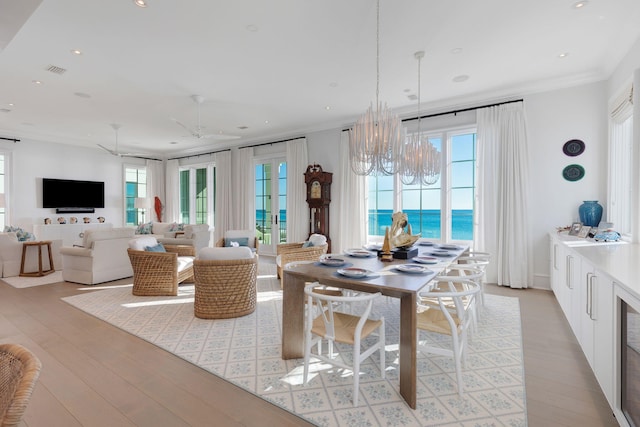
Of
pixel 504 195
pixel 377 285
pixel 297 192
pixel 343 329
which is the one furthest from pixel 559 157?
pixel 297 192

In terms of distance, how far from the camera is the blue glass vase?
13.3 ft

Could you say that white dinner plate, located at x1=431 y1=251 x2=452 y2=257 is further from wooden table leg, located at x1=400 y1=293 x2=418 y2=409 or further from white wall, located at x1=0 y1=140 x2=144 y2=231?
white wall, located at x1=0 y1=140 x2=144 y2=231

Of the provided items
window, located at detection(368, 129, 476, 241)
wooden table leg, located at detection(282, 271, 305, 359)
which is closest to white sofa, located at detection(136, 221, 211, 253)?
window, located at detection(368, 129, 476, 241)

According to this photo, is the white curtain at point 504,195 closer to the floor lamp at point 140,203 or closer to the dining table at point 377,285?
the dining table at point 377,285

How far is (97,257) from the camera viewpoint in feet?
16.2

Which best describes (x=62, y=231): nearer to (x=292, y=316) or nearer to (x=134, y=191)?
(x=134, y=191)

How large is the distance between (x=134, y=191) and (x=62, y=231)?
226cm

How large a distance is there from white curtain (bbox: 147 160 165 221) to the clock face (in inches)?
231

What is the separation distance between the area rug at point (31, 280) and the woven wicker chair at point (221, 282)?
11.0 feet

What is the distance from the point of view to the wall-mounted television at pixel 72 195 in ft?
25.4

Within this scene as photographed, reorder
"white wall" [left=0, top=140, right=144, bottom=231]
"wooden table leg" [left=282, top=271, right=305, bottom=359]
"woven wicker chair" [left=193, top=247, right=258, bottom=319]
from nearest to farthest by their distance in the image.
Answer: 1. "wooden table leg" [left=282, top=271, right=305, bottom=359]
2. "woven wicker chair" [left=193, top=247, right=258, bottom=319]
3. "white wall" [left=0, top=140, right=144, bottom=231]

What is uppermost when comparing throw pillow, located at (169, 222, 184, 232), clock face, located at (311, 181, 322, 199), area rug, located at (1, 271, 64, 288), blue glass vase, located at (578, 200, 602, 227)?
clock face, located at (311, 181, 322, 199)

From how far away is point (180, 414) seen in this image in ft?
6.27

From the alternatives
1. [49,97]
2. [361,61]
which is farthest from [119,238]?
[361,61]
